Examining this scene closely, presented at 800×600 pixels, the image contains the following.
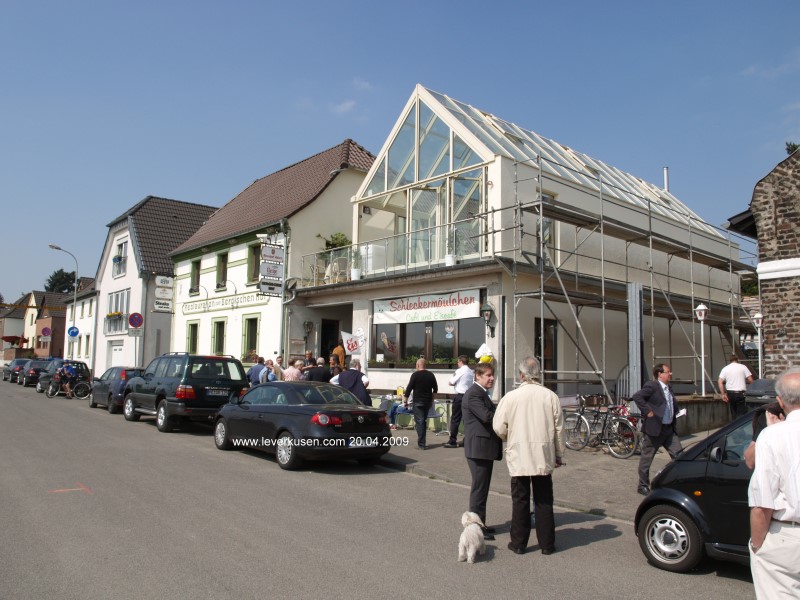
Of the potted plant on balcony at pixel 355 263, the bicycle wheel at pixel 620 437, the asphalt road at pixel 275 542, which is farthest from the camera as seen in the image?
the potted plant on balcony at pixel 355 263

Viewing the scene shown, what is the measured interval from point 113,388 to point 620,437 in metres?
14.8

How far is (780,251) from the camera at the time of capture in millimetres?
12922

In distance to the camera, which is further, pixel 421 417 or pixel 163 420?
pixel 163 420

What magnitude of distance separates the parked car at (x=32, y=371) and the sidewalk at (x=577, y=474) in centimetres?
2916

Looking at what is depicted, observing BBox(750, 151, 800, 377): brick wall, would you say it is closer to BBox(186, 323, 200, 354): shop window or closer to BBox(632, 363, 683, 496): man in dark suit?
BBox(632, 363, 683, 496): man in dark suit

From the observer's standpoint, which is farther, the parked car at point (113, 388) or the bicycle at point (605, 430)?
the parked car at point (113, 388)

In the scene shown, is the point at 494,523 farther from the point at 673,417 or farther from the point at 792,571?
the point at 792,571

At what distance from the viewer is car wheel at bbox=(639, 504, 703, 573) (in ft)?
17.8

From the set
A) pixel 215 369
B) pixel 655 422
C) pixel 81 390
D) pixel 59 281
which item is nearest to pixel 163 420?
pixel 215 369

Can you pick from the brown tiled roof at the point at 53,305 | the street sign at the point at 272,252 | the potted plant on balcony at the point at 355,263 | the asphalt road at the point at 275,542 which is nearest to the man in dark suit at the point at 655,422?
the asphalt road at the point at 275,542

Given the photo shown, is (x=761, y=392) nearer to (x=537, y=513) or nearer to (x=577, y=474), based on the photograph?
(x=577, y=474)

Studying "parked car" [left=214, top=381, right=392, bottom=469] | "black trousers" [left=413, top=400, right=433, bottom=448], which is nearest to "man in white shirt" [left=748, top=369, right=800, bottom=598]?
"parked car" [left=214, top=381, right=392, bottom=469]

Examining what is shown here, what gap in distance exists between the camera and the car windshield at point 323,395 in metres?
10.7

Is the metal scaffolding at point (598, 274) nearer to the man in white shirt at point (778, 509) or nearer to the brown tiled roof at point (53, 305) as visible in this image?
the man in white shirt at point (778, 509)
